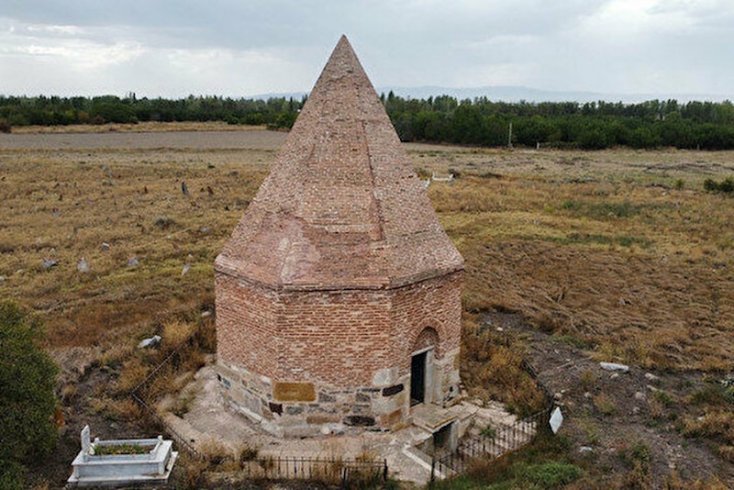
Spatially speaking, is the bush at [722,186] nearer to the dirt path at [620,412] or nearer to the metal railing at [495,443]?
the dirt path at [620,412]

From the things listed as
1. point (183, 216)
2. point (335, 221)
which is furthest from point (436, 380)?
point (183, 216)

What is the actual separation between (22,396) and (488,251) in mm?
21248

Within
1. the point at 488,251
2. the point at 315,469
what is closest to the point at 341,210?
the point at 315,469

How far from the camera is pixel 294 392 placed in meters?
11.5

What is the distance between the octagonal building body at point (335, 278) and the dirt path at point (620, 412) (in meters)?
→ 3.56

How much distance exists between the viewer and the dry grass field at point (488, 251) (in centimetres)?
1797

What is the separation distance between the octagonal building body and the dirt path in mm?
3556

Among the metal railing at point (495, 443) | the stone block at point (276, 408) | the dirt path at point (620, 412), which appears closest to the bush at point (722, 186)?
the dirt path at point (620, 412)

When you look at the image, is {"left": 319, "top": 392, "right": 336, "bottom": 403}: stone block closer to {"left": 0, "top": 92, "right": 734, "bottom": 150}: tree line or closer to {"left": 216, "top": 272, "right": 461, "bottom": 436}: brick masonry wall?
{"left": 216, "top": 272, "right": 461, "bottom": 436}: brick masonry wall

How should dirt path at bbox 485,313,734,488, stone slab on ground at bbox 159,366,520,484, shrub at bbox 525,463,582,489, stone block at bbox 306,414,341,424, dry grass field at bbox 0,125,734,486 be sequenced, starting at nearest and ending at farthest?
shrub at bbox 525,463,582,489
stone slab on ground at bbox 159,366,520,484
dirt path at bbox 485,313,734,488
stone block at bbox 306,414,341,424
dry grass field at bbox 0,125,734,486

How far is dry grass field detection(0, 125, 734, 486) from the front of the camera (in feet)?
59.0

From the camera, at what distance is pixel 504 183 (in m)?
46.5

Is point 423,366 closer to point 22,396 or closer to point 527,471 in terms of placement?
point 527,471

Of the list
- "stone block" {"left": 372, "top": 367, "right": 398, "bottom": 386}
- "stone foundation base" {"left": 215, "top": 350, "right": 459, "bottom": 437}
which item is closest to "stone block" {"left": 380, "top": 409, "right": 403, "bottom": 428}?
"stone foundation base" {"left": 215, "top": 350, "right": 459, "bottom": 437}
